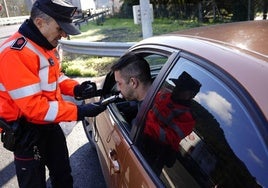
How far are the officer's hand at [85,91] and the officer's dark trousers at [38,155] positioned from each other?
14.3 inches

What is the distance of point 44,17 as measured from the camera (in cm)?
262

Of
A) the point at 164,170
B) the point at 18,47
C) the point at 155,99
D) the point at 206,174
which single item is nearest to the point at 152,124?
the point at 155,99

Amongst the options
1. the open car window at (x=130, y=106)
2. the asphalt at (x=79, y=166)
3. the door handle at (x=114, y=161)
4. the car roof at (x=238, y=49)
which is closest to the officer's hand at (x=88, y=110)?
the open car window at (x=130, y=106)

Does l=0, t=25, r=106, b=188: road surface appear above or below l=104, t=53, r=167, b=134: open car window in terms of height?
below

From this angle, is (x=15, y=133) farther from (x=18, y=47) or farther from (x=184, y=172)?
(x=184, y=172)

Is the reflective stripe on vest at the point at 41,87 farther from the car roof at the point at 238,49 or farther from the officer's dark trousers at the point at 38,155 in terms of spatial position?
the car roof at the point at 238,49

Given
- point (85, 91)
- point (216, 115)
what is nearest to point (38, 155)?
point (85, 91)

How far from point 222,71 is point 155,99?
0.62 metres

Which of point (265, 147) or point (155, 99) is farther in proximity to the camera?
point (155, 99)

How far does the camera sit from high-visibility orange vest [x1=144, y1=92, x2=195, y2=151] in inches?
74.7

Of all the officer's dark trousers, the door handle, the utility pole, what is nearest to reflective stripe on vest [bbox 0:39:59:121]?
the officer's dark trousers

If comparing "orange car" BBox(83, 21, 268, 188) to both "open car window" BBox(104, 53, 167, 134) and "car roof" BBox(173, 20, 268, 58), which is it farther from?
"open car window" BBox(104, 53, 167, 134)

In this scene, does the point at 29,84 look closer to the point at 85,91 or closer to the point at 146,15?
the point at 85,91

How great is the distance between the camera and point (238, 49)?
165cm
